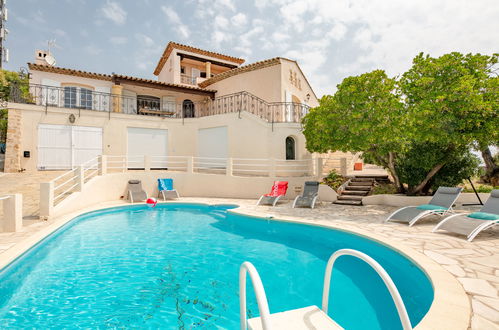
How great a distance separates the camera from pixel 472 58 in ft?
29.3

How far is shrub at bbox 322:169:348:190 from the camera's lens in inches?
510

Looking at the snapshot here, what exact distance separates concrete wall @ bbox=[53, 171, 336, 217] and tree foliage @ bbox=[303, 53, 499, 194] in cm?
344

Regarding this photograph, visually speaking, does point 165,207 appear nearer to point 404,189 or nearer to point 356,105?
point 356,105

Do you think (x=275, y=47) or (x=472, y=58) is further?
(x=275, y=47)

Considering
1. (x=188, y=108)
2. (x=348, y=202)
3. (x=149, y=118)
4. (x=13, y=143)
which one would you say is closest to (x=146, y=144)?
(x=149, y=118)

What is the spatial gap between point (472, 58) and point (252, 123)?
10395 mm

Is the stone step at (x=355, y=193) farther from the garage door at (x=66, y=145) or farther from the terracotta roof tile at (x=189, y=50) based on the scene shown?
the terracotta roof tile at (x=189, y=50)

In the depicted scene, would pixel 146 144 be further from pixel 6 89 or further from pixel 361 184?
pixel 361 184

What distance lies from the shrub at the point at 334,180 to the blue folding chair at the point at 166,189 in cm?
824

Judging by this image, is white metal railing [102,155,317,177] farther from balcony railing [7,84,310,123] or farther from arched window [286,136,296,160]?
balcony railing [7,84,310,123]

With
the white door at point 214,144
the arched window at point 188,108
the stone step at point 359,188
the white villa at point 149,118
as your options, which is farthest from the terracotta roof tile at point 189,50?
the stone step at point 359,188

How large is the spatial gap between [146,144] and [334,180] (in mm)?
12509

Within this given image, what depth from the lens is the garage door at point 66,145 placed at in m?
14.1

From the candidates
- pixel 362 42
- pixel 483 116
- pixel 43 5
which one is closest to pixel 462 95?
pixel 483 116
